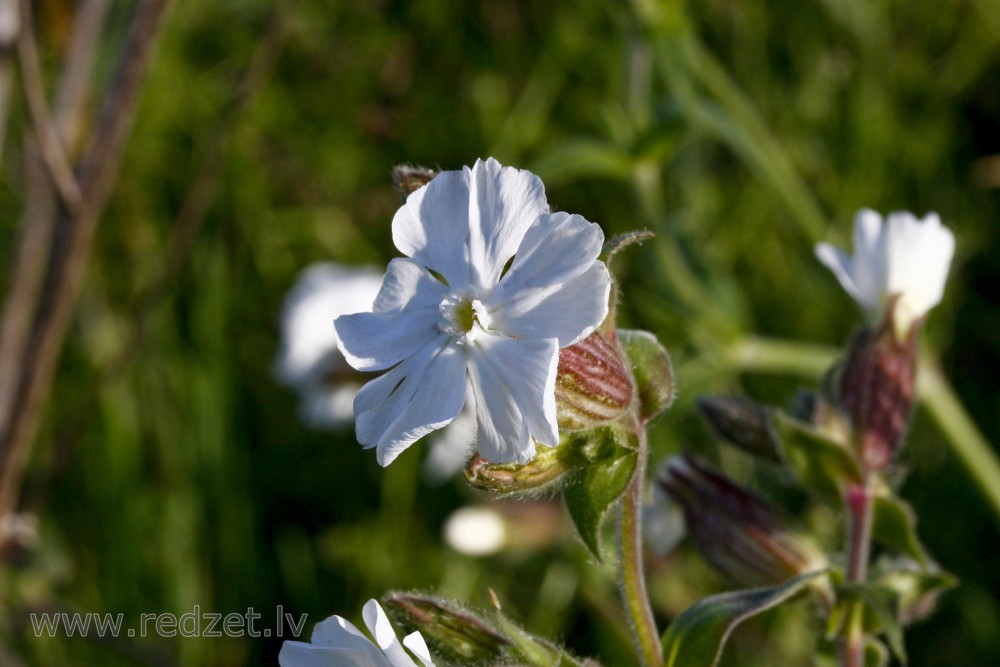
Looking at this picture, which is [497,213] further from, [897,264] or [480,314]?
[897,264]

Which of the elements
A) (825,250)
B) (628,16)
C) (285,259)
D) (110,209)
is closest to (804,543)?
(825,250)

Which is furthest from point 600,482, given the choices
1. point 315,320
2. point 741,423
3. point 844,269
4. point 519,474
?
point 315,320

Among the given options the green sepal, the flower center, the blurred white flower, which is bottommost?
the blurred white flower

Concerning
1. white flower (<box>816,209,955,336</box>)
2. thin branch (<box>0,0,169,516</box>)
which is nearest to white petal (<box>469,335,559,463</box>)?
white flower (<box>816,209,955,336</box>)

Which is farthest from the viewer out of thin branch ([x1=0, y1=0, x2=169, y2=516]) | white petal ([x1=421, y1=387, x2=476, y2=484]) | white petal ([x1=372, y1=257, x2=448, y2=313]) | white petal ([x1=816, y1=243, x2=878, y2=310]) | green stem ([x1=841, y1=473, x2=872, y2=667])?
white petal ([x1=421, y1=387, x2=476, y2=484])

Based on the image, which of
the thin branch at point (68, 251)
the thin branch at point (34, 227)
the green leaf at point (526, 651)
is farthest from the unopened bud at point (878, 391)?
the thin branch at point (34, 227)

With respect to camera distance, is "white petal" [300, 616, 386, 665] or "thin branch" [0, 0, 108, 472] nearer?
"white petal" [300, 616, 386, 665]

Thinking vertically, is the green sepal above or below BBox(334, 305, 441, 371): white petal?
below

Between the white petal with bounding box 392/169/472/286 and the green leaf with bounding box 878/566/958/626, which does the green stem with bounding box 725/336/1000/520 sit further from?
the white petal with bounding box 392/169/472/286
